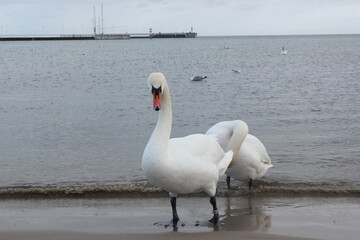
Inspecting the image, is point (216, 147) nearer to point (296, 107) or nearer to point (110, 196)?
point (110, 196)

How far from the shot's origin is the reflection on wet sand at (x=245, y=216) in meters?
6.36

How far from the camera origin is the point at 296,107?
19.4 meters

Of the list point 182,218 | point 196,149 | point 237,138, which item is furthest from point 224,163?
point 182,218

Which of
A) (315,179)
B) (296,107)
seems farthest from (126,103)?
(315,179)

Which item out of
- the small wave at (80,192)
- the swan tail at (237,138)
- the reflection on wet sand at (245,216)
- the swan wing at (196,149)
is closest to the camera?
the swan wing at (196,149)

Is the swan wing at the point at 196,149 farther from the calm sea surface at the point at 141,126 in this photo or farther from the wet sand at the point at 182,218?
the calm sea surface at the point at 141,126

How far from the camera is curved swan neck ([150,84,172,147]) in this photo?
19.7ft

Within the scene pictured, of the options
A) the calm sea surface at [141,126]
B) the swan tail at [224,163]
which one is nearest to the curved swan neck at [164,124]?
the swan tail at [224,163]

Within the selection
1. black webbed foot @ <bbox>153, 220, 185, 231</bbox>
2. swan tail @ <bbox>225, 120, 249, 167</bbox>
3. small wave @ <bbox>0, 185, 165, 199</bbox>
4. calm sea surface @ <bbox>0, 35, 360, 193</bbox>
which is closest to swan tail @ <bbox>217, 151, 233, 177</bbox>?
swan tail @ <bbox>225, 120, 249, 167</bbox>

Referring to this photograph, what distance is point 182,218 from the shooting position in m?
6.89

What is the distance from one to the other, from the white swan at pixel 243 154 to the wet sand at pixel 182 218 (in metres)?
0.47

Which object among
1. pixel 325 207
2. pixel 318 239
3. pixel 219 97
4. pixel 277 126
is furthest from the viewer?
pixel 219 97

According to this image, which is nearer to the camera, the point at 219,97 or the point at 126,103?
the point at 126,103

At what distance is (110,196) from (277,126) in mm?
7887
